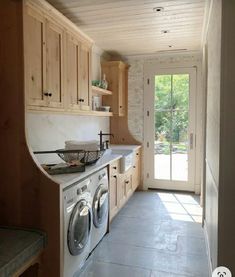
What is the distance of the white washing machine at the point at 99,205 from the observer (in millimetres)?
2637

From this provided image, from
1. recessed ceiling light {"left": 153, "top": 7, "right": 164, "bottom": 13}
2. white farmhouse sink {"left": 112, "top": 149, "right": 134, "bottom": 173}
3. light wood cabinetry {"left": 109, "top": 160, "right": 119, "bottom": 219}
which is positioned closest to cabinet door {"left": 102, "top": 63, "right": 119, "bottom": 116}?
white farmhouse sink {"left": 112, "top": 149, "right": 134, "bottom": 173}

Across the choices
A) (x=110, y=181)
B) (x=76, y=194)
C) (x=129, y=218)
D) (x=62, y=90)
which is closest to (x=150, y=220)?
(x=129, y=218)

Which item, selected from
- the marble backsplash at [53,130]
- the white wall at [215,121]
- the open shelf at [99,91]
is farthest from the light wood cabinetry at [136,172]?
the white wall at [215,121]

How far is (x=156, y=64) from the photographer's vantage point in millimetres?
4809

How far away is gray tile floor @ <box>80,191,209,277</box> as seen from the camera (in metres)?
2.41

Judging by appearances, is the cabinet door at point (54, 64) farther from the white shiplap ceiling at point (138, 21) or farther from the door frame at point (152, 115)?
the door frame at point (152, 115)

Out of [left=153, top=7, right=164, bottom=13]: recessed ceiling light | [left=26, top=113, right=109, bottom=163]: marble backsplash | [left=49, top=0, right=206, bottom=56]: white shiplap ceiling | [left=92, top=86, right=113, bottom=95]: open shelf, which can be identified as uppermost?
[left=49, top=0, right=206, bottom=56]: white shiplap ceiling

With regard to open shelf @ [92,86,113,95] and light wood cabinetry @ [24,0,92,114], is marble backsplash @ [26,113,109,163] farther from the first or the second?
open shelf @ [92,86,113,95]

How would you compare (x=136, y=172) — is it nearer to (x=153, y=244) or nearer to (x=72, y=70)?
(x=153, y=244)

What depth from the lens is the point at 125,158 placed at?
371 cm

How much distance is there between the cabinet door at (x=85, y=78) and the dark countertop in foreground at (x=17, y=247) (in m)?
1.59

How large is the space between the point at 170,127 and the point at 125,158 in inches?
57.9

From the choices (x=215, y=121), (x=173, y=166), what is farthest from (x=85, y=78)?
(x=173, y=166)

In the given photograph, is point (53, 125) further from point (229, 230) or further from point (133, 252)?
point (229, 230)
